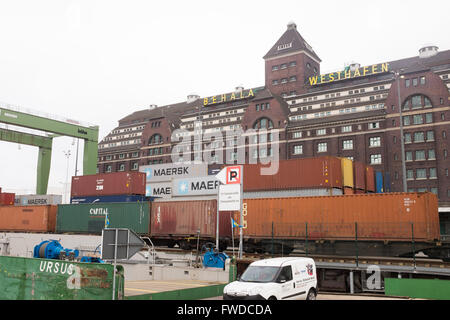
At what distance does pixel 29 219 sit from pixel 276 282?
3135 centimetres

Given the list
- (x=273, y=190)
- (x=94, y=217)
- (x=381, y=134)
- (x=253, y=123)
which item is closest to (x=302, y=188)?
(x=273, y=190)

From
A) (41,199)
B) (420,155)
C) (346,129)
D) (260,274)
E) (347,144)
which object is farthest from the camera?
(346,129)

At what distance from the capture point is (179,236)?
26.8m

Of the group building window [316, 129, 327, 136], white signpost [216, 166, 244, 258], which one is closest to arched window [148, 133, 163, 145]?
building window [316, 129, 327, 136]

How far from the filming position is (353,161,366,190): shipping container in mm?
27761

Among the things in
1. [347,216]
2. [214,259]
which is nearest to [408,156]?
[347,216]

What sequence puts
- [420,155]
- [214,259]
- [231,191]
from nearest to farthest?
[214,259]
[231,191]
[420,155]

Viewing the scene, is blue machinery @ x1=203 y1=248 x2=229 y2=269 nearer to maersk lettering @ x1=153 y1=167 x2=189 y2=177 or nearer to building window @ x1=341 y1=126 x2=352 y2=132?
maersk lettering @ x1=153 y1=167 x2=189 y2=177

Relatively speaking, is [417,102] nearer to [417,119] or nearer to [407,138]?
[417,119]

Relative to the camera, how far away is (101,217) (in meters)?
30.4

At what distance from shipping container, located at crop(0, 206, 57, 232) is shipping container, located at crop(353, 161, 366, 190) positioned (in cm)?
2637

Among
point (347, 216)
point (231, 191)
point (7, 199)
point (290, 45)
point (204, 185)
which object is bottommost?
point (347, 216)
